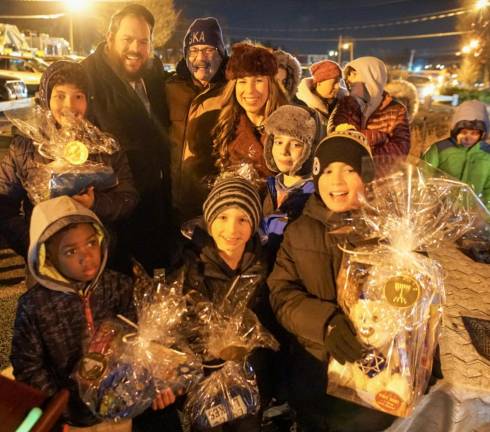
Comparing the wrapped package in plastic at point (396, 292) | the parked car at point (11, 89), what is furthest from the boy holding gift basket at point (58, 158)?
the parked car at point (11, 89)

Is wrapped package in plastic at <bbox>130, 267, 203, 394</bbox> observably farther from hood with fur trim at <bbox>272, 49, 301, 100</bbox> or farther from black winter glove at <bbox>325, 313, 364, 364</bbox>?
hood with fur trim at <bbox>272, 49, 301, 100</bbox>

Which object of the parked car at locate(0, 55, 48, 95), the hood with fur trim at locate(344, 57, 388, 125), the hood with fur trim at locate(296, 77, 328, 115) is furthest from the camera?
the parked car at locate(0, 55, 48, 95)

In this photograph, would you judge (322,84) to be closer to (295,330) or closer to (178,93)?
(178,93)

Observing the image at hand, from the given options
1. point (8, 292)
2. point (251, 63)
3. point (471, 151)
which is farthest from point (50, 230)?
point (471, 151)

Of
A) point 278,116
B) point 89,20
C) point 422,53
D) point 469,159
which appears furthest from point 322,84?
point 422,53

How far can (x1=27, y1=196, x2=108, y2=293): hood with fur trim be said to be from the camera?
6.74 ft

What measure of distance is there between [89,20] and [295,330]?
4496 centimetres

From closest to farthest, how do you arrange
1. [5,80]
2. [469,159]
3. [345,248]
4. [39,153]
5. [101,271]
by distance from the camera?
[345,248]
[101,271]
[39,153]
[469,159]
[5,80]

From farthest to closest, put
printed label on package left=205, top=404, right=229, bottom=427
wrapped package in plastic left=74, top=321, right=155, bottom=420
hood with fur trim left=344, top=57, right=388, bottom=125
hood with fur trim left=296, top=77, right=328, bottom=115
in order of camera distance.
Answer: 1. hood with fur trim left=296, top=77, right=328, bottom=115
2. hood with fur trim left=344, top=57, right=388, bottom=125
3. printed label on package left=205, top=404, right=229, bottom=427
4. wrapped package in plastic left=74, top=321, right=155, bottom=420

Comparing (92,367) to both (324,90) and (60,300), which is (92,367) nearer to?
(60,300)

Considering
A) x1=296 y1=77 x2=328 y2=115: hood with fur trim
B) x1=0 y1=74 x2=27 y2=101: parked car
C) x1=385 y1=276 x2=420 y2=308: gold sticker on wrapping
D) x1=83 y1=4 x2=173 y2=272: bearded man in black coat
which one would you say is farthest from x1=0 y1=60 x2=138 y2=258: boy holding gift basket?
x1=0 y1=74 x2=27 y2=101: parked car

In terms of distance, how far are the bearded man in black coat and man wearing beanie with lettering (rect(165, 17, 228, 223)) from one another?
159 mm

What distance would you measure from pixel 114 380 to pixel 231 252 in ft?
3.11

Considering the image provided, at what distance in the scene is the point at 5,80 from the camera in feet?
50.2
